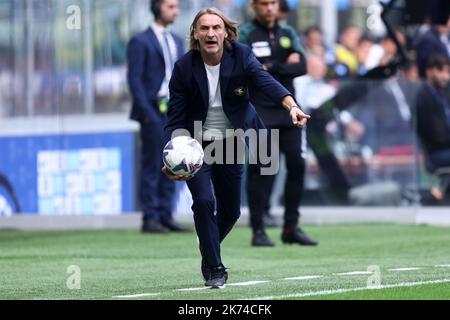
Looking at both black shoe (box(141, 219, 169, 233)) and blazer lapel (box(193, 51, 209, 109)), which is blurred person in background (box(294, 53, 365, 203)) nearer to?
black shoe (box(141, 219, 169, 233))

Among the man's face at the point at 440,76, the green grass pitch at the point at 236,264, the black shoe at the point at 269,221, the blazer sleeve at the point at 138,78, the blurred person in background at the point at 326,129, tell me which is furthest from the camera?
the man's face at the point at 440,76

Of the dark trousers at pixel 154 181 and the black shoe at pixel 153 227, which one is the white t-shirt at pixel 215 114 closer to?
the dark trousers at pixel 154 181

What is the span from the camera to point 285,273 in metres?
→ 11.1

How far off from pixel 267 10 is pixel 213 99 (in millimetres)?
4191

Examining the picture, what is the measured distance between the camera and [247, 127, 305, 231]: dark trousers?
45.9 ft

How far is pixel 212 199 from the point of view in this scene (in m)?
9.97

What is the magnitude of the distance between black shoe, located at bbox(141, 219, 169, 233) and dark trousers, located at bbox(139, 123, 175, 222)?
44mm

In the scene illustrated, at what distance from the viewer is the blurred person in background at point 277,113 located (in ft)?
45.8

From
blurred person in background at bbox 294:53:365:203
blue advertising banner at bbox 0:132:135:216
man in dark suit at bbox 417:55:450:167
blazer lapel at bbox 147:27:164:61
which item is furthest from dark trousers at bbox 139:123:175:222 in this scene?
man in dark suit at bbox 417:55:450:167

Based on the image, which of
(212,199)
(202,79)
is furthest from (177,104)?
(212,199)

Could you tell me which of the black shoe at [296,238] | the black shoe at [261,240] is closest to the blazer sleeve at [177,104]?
the black shoe at [261,240]

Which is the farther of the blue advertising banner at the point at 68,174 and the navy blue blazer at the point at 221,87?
the blue advertising banner at the point at 68,174

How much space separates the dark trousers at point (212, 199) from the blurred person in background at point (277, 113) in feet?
11.7
